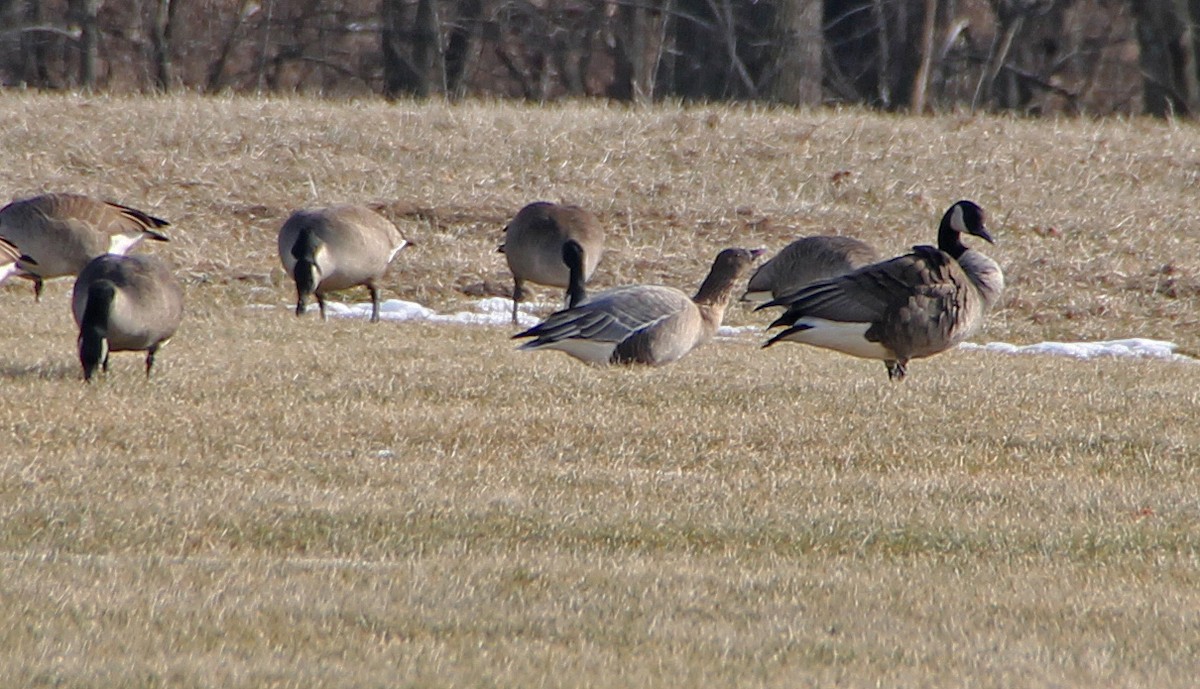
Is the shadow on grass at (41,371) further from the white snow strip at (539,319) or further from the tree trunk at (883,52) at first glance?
the tree trunk at (883,52)

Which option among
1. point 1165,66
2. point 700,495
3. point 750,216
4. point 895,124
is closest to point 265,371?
point 700,495

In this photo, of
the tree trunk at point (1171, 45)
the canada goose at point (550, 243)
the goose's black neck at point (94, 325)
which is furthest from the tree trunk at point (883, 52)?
the goose's black neck at point (94, 325)

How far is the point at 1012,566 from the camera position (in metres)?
5.80

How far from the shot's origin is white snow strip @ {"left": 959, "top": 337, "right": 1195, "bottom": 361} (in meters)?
15.1

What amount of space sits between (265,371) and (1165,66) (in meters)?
31.7

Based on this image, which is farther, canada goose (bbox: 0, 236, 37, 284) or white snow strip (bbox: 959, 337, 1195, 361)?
white snow strip (bbox: 959, 337, 1195, 361)

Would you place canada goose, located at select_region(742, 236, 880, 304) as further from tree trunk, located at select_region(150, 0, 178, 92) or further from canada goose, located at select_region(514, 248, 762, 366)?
tree trunk, located at select_region(150, 0, 178, 92)

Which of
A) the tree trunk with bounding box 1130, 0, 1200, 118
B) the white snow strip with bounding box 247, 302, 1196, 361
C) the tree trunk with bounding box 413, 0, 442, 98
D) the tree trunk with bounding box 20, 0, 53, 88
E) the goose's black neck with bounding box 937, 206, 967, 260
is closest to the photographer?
the goose's black neck with bounding box 937, 206, 967, 260

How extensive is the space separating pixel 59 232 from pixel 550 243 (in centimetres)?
425

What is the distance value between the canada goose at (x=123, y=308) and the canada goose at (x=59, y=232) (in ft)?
15.6

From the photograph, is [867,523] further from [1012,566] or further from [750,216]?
[750,216]

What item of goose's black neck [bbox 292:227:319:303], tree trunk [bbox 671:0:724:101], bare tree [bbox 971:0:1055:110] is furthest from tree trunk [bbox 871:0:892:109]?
goose's black neck [bbox 292:227:319:303]

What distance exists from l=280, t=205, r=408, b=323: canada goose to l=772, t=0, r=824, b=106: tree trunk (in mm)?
16073

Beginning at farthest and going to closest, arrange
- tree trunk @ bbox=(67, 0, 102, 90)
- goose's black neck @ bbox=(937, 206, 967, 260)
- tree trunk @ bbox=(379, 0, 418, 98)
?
tree trunk @ bbox=(67, 0, 102, 90), tree trunk @ bbox=(379, 0, 418, 98), goose's black neck @ bbox=(937, 206, 967, 260)
